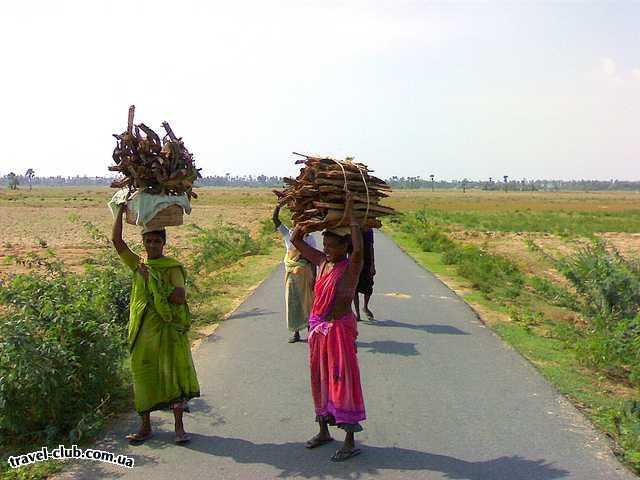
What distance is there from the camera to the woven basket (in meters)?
4.68

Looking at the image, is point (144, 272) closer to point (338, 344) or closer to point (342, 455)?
point (338, 344)

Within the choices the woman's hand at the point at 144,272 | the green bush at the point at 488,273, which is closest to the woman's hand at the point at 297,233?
the woman's hand at the point at 144,272

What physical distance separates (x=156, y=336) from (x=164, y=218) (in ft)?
2.98

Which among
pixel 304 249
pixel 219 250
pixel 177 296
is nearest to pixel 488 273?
pixel 219 250

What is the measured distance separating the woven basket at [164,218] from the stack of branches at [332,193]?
91 cm

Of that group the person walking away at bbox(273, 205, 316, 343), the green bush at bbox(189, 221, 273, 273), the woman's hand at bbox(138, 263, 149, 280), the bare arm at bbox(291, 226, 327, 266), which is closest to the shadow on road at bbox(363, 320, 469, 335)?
the person walking away at bbox(273, 205, 316, 343)

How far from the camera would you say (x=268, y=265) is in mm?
17188

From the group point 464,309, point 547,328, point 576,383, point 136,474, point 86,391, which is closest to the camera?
point 136,474

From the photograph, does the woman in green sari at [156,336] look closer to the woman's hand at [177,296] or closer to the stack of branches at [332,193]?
the woman's hand at [177,296]

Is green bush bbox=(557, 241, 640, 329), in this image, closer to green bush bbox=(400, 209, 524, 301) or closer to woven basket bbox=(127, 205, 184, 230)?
green bush bbox=(400, 209, 524, 301)

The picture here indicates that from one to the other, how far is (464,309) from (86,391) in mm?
7055

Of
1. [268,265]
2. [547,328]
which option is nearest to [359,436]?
[547,328]

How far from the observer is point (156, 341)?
4730 mm

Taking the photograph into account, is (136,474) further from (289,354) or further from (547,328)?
(547,328)
